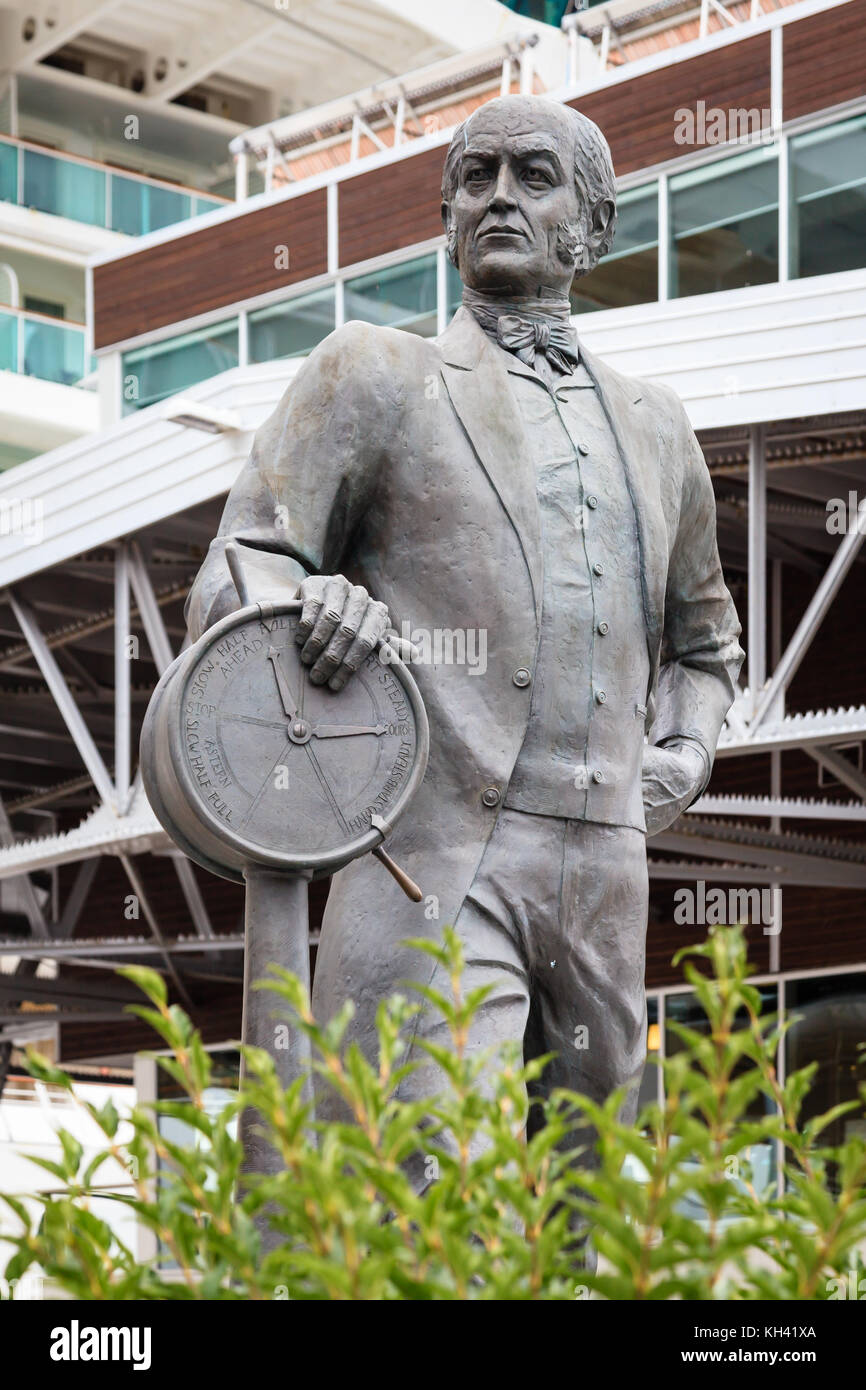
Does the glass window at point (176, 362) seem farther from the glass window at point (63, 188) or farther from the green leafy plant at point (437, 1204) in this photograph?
the green leafy plant at point (437, 1204)

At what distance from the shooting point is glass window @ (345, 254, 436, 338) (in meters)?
27.6

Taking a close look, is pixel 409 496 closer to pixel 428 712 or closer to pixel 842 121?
pixel 428 712

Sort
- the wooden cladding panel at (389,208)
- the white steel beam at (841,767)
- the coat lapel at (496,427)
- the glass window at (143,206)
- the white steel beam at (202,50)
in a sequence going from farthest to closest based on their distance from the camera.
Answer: the white steel beam at (202,50)
the glass window at (143,206)
the wooden cladding panel at (389,208)
the white steel beam at (841,767)
the coat lapel at (496,427)

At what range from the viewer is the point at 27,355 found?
4662cm

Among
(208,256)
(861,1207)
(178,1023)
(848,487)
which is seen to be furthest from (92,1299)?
(208,256)

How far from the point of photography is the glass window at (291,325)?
29.4m

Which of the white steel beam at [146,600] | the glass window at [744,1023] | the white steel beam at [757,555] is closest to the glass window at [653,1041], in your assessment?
the glass window at [744,1023]

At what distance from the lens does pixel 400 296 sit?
28016 mm

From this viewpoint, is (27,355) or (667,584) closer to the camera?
(667,584)

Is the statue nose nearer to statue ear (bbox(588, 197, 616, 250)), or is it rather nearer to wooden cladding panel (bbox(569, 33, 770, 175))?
statue ear (bbox(588, 197, 616, 250))

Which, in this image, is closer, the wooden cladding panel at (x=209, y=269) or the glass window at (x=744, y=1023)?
the glass window at (x=744, y=1023)

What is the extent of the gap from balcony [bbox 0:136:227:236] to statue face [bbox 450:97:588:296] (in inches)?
1707

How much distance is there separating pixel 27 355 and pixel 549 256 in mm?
42287

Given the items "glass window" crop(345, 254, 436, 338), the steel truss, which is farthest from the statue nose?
"glass window" crop(345, 254, 436, 338)
